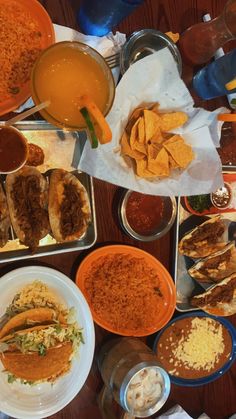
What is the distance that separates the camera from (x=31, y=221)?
6.95 ft

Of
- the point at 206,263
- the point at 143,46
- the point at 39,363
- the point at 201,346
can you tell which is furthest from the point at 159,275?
the point at 143,46

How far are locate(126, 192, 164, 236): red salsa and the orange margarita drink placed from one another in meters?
0.54

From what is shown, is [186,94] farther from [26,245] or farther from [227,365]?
[227,365]

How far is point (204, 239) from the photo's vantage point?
2.54 m

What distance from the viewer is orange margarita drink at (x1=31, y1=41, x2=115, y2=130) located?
2021mm

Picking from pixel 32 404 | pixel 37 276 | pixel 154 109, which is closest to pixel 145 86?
pixel 154 109

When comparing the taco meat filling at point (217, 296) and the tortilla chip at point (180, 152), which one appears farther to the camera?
the taco meat filling at point (217, 296)

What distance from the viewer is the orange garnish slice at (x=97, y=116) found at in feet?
6.48

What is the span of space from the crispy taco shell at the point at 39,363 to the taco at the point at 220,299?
74cm

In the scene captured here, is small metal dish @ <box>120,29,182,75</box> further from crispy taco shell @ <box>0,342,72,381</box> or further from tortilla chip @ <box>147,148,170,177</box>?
crispy taco shell @ <box>0,342,72,381</box>

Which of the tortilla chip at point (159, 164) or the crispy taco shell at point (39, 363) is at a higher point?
the tortilla chip at point (159, 164)

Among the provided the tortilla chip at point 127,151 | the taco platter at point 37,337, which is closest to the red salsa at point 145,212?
the tortilla chip at point 127,151

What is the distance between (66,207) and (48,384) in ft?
2.81

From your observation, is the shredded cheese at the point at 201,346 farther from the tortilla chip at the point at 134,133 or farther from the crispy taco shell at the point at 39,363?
the tortilla chip at the point at 134,133
